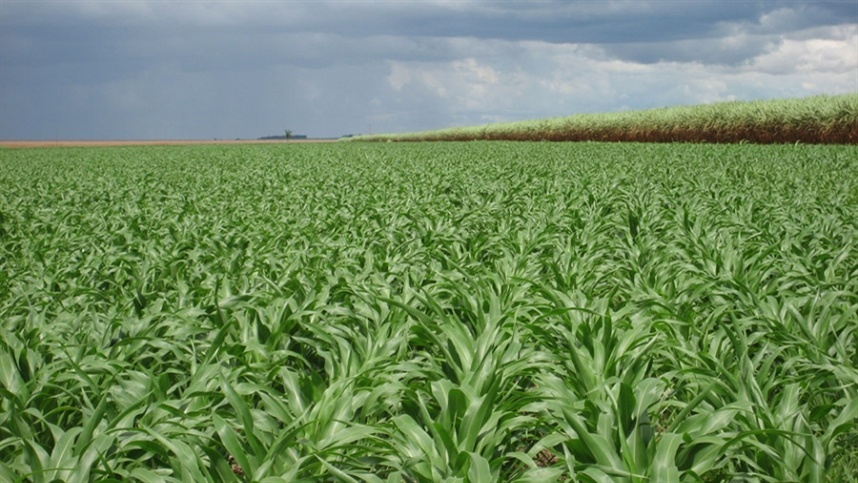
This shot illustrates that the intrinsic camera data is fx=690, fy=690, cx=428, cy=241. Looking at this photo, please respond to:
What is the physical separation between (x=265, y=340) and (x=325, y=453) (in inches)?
54.1

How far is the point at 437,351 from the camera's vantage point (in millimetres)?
3422

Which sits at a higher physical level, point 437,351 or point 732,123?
point 732,123

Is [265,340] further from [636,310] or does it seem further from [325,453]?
[636,310]

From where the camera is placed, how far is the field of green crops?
229 cm

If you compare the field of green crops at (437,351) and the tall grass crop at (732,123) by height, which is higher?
the tall grass crop at (732,123)

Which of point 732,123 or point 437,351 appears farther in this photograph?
point 732,123

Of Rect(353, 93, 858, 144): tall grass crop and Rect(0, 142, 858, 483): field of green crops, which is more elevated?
Rect(353, 93, 858, 144): tall grass crop

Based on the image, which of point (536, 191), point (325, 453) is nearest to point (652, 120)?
point (536, 191)

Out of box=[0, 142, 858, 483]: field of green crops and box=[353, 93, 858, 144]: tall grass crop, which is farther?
box=[353, 93, 858, 144]: tall grass crop

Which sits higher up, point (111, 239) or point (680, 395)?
point (111, 239)

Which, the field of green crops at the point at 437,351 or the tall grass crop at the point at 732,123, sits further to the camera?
the tall grass crop at the point at 732,123

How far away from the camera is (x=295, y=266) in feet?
16.0

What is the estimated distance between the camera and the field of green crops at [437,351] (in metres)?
2.29

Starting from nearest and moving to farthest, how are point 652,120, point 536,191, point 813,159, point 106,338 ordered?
point 106,338
point 536,191
point 813,159
point 652,120
